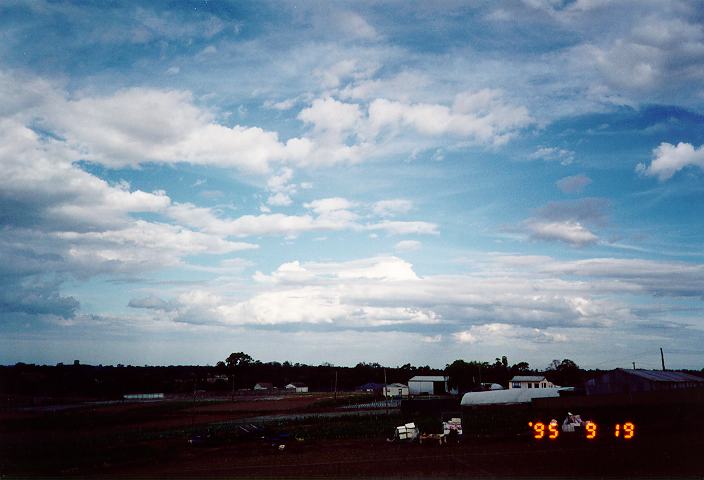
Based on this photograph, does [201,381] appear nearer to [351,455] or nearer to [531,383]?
[531,383]

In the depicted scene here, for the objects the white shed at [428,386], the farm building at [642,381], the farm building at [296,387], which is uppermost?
the farm building at [642,381]

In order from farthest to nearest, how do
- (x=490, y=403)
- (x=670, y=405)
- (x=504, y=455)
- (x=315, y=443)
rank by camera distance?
1. (x=490, y=403)
2. (x=670, y=405)
3. (x=315, y=443)
4. (x=504, y=455)

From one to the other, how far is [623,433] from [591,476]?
15106 mm

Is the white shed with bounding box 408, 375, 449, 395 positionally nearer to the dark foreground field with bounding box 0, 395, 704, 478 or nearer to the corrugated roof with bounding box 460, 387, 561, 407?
the corrugated roof with bounding box 460, 387, 561, 407

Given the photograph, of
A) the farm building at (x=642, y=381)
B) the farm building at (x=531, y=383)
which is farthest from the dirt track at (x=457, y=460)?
the farm building at (x=531, y=383)

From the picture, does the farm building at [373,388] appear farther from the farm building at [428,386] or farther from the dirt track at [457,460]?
the dirt track at [457,460]

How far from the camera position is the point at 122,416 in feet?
258

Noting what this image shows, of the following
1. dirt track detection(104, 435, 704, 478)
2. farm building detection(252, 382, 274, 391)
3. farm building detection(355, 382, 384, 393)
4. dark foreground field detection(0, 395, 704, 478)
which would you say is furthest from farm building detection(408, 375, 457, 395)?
dirt track detection(104, 435, 704, 478)

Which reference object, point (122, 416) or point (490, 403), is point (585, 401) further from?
point (122, 416)

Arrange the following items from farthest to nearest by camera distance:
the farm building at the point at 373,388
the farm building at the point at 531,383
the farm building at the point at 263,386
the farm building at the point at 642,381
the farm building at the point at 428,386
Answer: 1. the farm building at the point at 263,386
2. the farm building at the point at 373,388
3. the farm building at the point at 428,386
4. the farm building at the point at 531,383
5. the farm building at the point at 642,381

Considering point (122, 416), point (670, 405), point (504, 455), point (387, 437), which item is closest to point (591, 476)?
point (504, 455)

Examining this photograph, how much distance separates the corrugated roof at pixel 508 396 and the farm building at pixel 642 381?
15625mm

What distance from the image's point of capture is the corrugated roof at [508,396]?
251 ft

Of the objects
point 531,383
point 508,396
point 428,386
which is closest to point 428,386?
point 428,386
